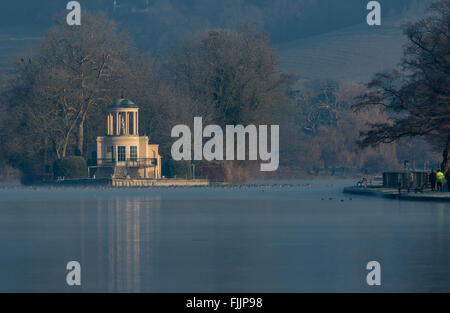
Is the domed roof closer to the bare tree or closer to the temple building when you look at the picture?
the temple building

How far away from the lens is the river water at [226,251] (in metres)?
18.9

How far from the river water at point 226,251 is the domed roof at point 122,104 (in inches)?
2162

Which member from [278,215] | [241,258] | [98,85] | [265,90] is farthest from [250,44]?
[241,258]

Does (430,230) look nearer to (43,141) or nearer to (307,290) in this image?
(307,290)

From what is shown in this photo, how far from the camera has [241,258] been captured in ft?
76.2

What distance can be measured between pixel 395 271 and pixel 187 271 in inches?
155

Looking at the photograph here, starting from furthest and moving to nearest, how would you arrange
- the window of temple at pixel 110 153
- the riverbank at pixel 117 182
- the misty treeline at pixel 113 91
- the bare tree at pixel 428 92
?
the misty treeline at pixel 113 91 → the window of temple at pixel 110 153 → the riverbank at pixel 117 182 → the bare tree at pixel 428 92

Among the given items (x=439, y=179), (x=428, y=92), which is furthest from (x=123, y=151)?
(x=439, y=179)

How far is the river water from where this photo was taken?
18859mm

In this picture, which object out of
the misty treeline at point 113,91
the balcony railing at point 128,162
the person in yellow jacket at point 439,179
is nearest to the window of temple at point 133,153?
the balcony railing at point 128,162

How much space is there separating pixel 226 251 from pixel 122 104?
7345 cm

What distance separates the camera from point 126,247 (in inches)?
1024

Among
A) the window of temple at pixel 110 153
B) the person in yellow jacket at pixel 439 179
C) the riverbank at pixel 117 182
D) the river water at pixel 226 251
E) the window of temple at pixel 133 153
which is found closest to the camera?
the river water at pixel 226 251

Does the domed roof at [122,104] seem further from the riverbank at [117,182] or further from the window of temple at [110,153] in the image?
the riverbank at [117,182]
